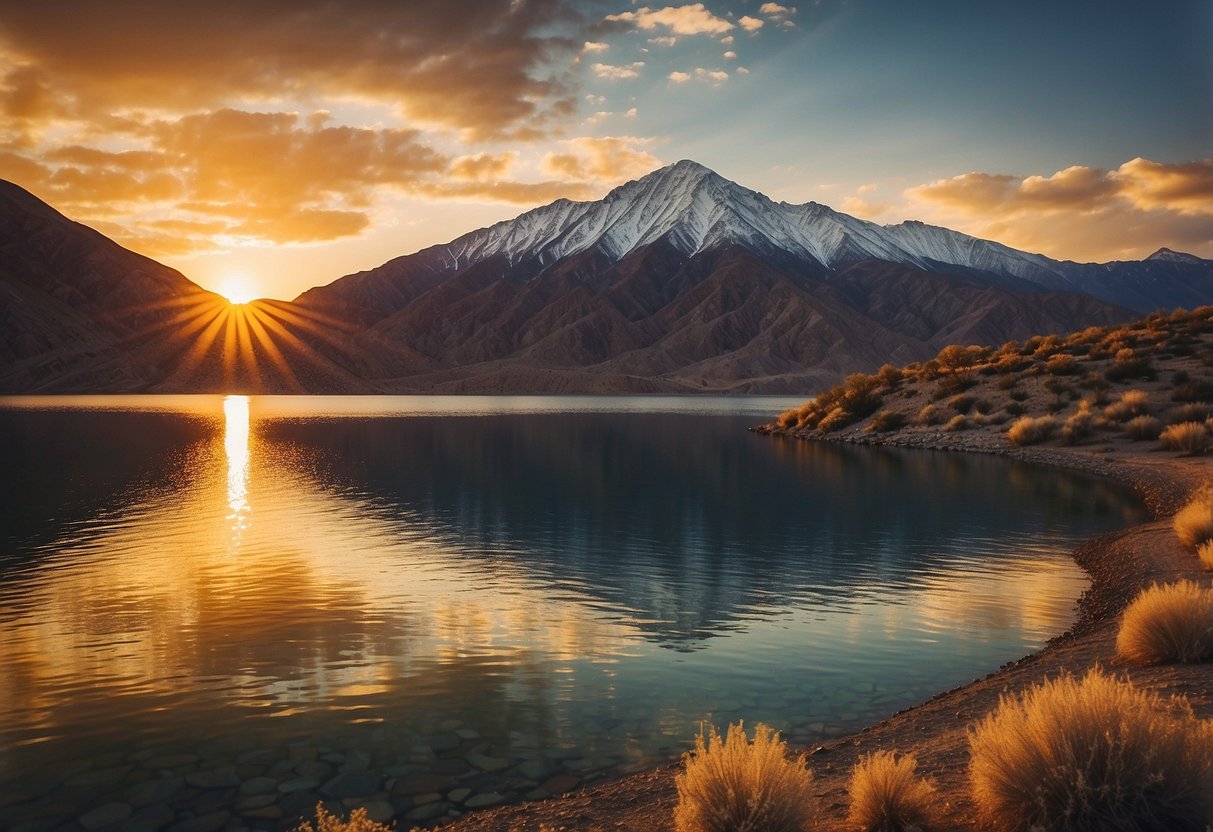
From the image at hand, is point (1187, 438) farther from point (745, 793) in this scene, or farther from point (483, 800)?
point (483, 800)

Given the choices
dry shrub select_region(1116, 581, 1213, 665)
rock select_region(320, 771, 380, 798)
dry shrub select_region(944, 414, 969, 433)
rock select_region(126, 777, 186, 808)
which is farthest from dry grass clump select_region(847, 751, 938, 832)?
dry shrub select_region(944, 414, 969, 433)

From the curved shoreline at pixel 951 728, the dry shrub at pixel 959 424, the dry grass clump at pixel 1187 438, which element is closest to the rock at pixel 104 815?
the curved shoreline at pixel 951 728

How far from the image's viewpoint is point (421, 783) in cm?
794

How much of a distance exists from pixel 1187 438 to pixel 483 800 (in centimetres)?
3549

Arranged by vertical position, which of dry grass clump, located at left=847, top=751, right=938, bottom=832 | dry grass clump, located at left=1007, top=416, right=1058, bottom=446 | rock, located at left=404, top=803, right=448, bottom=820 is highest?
dry grass clump, located at left=1007, top=416, right=1058, bottom=446

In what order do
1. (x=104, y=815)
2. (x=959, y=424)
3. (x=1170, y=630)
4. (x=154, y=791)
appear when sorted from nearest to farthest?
(x=104, y=815), (x=154, y=791), (x=1170, y=630), (x=959, y=424)

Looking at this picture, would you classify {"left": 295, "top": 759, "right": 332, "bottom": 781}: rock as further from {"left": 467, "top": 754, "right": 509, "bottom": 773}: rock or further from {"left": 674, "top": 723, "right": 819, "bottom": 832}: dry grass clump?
{"left": 674, "top": 723, "right": 819, "bottom": 832}: dry grass clump

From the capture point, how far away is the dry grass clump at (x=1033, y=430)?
1655 inches

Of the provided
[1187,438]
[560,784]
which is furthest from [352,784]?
[1187,438]

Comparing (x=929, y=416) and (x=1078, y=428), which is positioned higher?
(x=929, y=416)

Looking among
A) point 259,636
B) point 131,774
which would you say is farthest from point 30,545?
point 131,774

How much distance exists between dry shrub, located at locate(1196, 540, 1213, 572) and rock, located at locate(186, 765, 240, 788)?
15.7 m

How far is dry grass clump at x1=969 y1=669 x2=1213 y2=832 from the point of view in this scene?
5.48 meters

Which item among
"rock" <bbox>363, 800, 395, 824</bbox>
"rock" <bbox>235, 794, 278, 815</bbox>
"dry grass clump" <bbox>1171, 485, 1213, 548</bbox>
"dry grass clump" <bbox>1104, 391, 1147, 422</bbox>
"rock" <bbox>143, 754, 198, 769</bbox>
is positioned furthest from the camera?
"dry grass clump" <bbox>1104, 391, 1147, 422</bbox>
